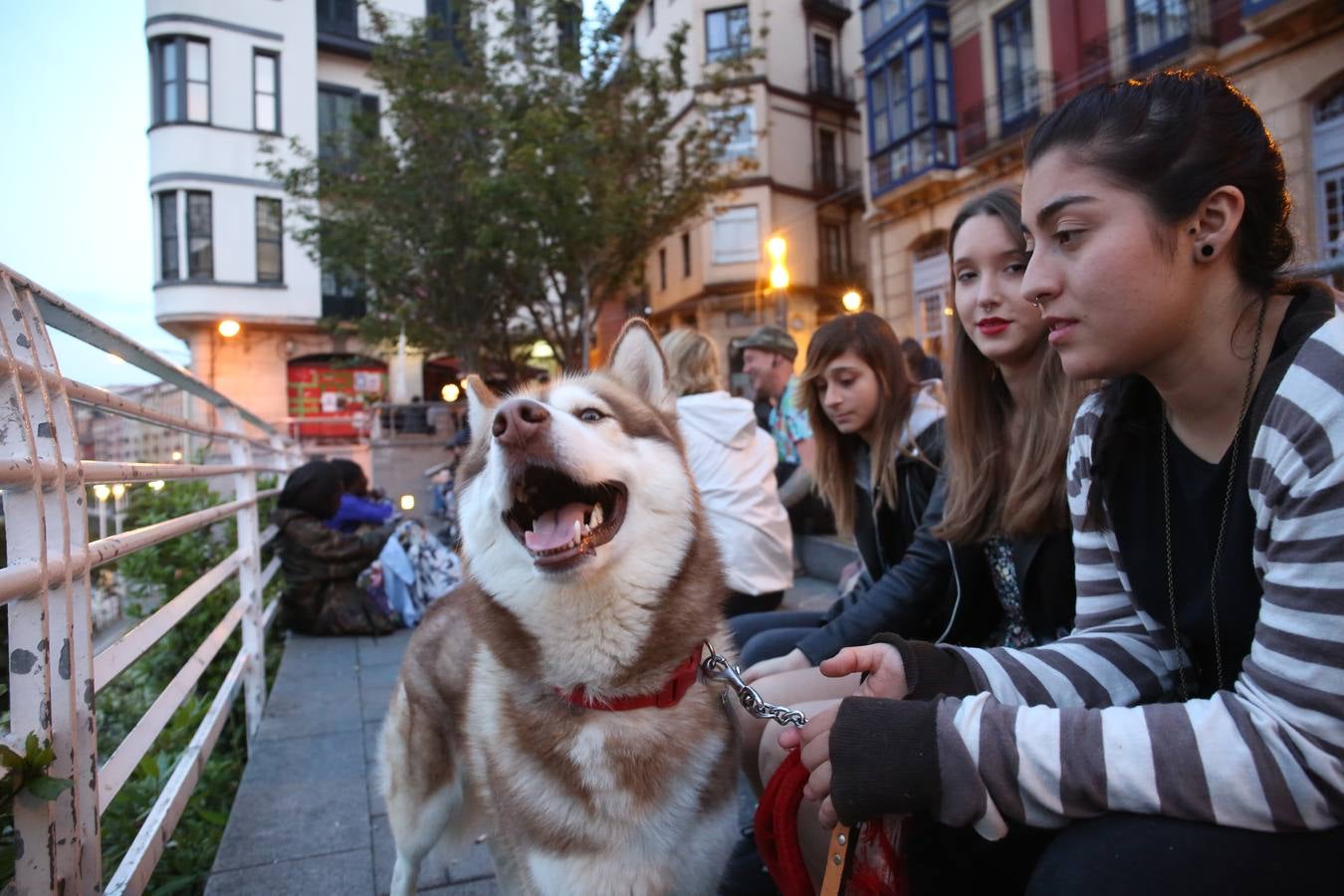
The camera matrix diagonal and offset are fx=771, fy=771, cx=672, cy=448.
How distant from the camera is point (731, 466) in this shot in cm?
391

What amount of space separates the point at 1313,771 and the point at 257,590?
4461 mm

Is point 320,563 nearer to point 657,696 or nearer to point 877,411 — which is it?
point 877,411


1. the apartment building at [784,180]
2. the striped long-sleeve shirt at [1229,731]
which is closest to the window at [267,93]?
the apartment building at [784,180]

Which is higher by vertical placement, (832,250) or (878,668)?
(832,250)

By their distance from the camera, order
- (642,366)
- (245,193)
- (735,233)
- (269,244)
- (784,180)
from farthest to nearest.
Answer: (784,180), (735,233), (269,244), (245,193), (642,366)

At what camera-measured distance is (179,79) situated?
20875 mm

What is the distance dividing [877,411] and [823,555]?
10.6 ft

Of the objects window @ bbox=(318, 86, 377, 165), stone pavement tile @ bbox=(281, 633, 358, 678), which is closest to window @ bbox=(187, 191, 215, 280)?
window @ bbox=(318, 86, 377, 165)

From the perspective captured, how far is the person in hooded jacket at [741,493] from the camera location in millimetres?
3768

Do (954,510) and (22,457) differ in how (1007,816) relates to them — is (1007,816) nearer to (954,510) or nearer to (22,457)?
(954,510)

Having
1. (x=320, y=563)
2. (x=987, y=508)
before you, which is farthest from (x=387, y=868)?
(x=320, y=563)

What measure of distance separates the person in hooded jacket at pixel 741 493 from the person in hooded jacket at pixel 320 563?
3.12 metres

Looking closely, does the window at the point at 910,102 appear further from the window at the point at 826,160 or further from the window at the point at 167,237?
the window at the point at 167,237

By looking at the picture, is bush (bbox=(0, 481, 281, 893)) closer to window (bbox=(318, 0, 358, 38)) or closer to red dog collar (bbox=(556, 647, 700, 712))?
red dog collar (bbox=(556, 647, 700, 712))
